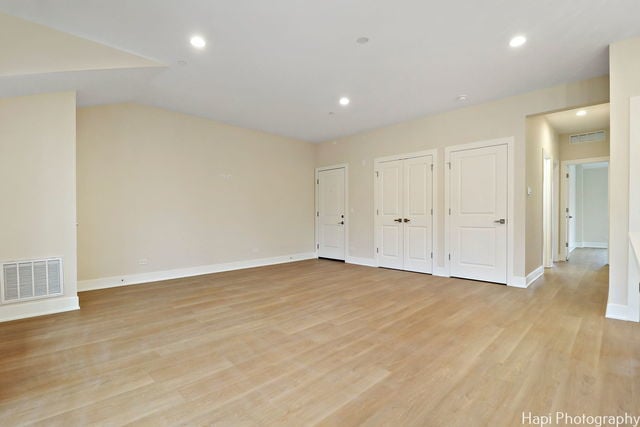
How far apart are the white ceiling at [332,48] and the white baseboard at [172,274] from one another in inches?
102

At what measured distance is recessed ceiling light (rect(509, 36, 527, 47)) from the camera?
9.40ft

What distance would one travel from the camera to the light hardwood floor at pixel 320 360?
1.66m

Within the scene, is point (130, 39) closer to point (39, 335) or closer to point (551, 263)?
point (39, 335)

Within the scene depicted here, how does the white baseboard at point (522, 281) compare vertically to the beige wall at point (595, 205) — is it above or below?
below

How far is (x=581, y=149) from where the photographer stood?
632 cm

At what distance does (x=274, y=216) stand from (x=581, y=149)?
6.75 meters

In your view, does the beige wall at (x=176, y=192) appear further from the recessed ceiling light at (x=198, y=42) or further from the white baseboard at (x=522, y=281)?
the white baseboard at (x=522, y=281)

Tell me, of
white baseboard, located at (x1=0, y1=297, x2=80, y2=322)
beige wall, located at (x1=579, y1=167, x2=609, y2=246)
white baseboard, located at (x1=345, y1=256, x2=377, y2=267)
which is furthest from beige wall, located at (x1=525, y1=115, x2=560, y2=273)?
white baseboard, located at (x1=0, y1=297, x2=80, y2=322)

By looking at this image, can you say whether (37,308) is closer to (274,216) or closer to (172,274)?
(172,274)

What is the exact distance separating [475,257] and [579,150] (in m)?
4.02

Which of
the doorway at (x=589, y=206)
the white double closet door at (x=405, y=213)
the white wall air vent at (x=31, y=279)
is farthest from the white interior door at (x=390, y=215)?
A: the doorway at (x=589, y=206)

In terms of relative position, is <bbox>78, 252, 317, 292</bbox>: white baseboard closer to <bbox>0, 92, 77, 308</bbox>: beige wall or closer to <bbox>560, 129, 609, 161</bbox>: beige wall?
<bbox>0, 92, 77, 308</bbox>: beige wall

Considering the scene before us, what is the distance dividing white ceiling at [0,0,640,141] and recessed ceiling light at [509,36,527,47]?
2.0 inches

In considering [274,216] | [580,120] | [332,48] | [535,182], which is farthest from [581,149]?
[274,216]
